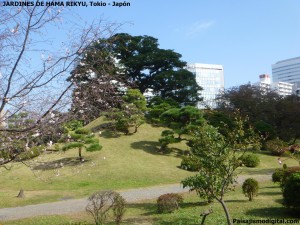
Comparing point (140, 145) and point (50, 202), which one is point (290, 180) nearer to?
point (50, 202)

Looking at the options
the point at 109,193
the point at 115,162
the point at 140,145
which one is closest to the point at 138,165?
the point at 115,162

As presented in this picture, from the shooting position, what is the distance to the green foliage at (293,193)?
29.7 feet

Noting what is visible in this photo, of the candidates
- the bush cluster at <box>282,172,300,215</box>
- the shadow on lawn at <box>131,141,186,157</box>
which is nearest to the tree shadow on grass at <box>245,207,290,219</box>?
the bush cluster at <box>282,172,300,215</box>

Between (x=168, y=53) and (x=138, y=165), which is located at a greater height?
(x=168, y=53)

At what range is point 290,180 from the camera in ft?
30.6

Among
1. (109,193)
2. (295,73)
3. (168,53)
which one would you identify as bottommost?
(109,193)

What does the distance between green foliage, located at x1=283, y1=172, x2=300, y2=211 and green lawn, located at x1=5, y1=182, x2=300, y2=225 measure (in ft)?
1.09

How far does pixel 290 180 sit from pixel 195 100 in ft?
84.9

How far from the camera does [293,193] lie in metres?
9.12

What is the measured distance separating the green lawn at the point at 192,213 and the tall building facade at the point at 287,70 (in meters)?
122

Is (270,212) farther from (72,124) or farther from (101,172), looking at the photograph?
(101,172)

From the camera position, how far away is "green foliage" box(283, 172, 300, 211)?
9.06 metres

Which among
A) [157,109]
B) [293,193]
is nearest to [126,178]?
[157,109]

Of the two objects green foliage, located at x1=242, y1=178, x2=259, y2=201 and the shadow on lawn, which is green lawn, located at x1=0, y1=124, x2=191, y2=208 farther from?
green foliage, located at x1=242, y1=178, x2=259, y2=201
